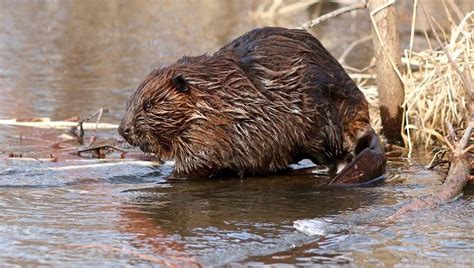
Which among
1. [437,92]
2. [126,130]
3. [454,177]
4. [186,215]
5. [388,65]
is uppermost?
[388,65]

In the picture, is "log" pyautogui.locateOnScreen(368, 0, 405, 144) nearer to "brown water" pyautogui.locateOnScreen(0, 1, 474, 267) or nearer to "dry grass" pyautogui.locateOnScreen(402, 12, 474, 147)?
"dry grass" pyautogui.locateOnScreen(402, 12, 474, 147)

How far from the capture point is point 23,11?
11.8 m

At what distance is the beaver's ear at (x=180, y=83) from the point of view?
4762mm

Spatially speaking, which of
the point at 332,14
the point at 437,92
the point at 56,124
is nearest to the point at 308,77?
the point at 332,14

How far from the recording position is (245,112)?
15.7 ft

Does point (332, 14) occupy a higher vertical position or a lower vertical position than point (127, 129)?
higher

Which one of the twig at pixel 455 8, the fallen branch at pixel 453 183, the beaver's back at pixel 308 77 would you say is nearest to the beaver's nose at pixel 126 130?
the beaver's back at pixel 308 77

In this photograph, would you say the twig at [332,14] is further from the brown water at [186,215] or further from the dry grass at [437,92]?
the brown water at [186,215]

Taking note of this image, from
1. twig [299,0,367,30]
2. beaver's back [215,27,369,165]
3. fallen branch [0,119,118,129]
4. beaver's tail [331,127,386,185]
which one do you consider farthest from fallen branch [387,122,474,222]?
fallen branch [0,119,118,129]

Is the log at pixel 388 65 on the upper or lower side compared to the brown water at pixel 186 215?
upper

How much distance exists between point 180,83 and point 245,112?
1.09ft

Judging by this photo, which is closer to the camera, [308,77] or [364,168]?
[364,168]

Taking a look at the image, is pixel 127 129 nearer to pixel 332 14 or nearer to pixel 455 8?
pixel 332 14

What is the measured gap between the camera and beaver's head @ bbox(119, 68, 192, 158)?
4781mm
